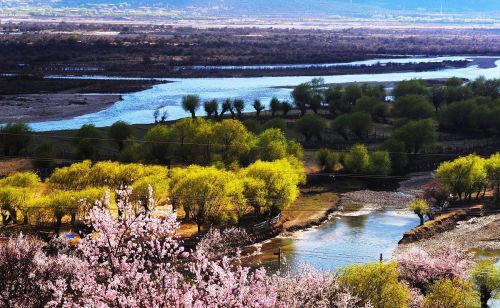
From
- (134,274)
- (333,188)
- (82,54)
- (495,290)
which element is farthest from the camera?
(82,54)

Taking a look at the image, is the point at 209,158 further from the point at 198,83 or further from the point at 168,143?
the point at 198,83

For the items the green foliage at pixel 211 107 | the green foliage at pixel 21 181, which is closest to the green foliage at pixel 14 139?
the green foliage at pixel 21 181

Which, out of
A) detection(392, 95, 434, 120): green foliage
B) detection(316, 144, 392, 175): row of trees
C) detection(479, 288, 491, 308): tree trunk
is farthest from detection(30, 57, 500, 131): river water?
detection(479, 288, 491, 308): tree trunk

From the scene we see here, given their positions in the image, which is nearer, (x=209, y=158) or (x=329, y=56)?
(x=209, y=158)

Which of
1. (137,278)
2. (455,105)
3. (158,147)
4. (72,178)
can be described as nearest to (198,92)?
(455,105)

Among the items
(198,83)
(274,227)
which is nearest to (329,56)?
(198,83)

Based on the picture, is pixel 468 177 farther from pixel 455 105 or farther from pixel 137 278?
pixel 137 278
